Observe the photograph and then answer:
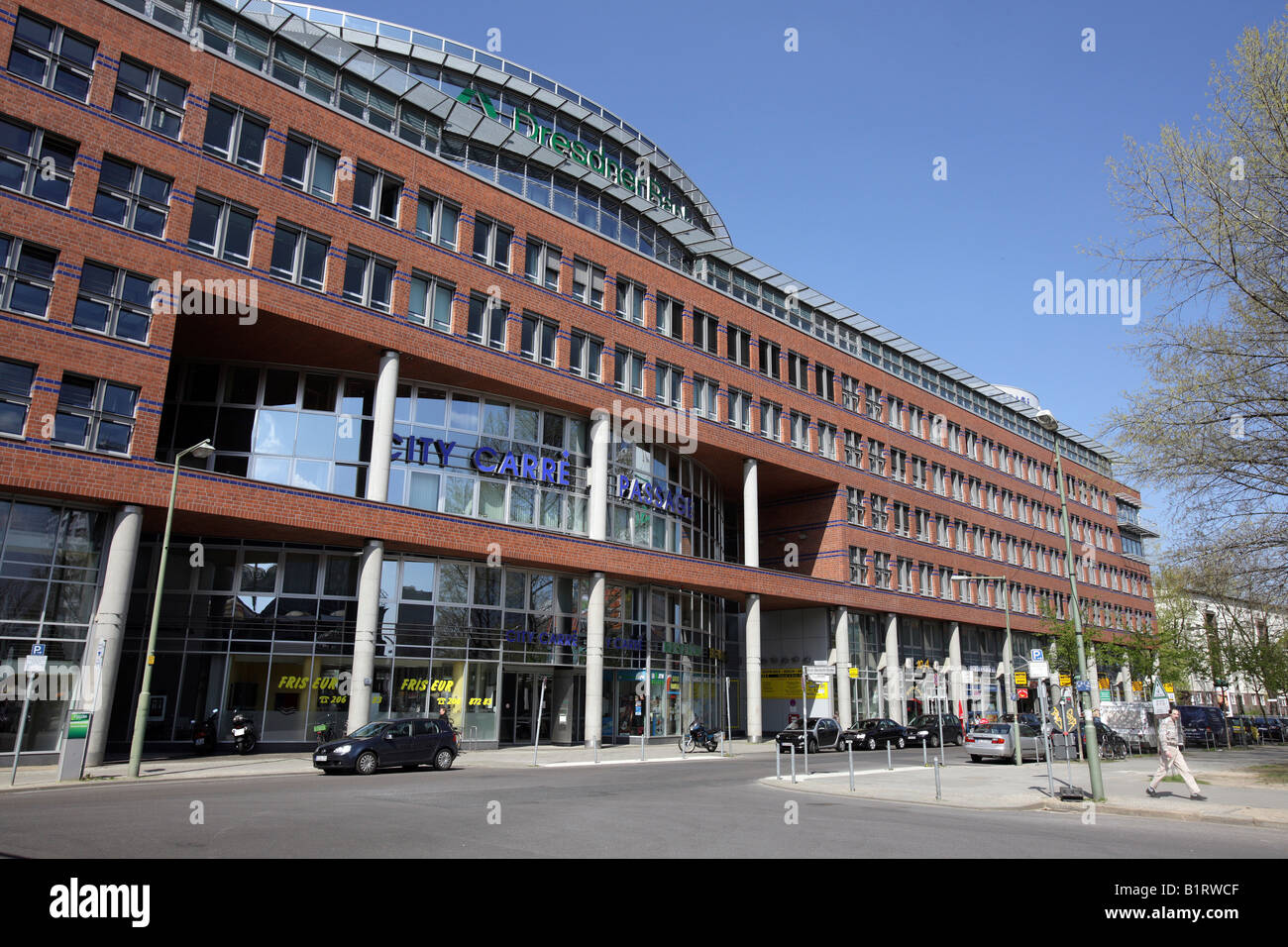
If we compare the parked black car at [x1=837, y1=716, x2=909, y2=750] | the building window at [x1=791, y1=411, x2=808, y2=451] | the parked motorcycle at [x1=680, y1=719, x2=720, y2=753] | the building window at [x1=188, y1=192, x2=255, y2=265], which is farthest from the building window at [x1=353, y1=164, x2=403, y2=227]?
the parked black car at [x1=837, y1=716, x2=909, y2=750]

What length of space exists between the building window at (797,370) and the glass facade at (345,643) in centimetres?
1845

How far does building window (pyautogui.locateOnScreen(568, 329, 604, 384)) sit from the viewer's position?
3769cm

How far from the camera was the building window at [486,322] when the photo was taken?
112 feet

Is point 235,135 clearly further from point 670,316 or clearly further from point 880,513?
point 880,513

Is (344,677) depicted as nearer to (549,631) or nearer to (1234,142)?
(549,631)

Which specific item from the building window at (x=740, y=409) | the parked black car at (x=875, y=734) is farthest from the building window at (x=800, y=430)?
the parked black car at (x=875, y=734)

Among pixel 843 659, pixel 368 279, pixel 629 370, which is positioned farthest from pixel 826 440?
pixel 368 279

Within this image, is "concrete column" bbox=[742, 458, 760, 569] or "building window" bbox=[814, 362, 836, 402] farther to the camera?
"building window" bbox=[814, 362, 836, 402]

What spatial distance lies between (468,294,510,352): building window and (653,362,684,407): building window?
8.69 meters

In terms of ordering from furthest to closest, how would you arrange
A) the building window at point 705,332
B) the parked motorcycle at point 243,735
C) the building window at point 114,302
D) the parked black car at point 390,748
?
the building window at point 705,332
the parked motorcycle at point 243,735
the building window at point 114,302
the parked black car at point 390,748

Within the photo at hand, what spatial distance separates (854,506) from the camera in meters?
52.4

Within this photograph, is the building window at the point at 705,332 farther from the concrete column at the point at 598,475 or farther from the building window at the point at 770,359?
the concrete column at the point at 598,475

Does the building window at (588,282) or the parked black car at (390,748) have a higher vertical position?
the building window at (588,282)

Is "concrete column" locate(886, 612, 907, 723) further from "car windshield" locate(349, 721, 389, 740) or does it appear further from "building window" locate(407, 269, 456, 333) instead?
"car windshield" locate(349, 721, 389, 740)
